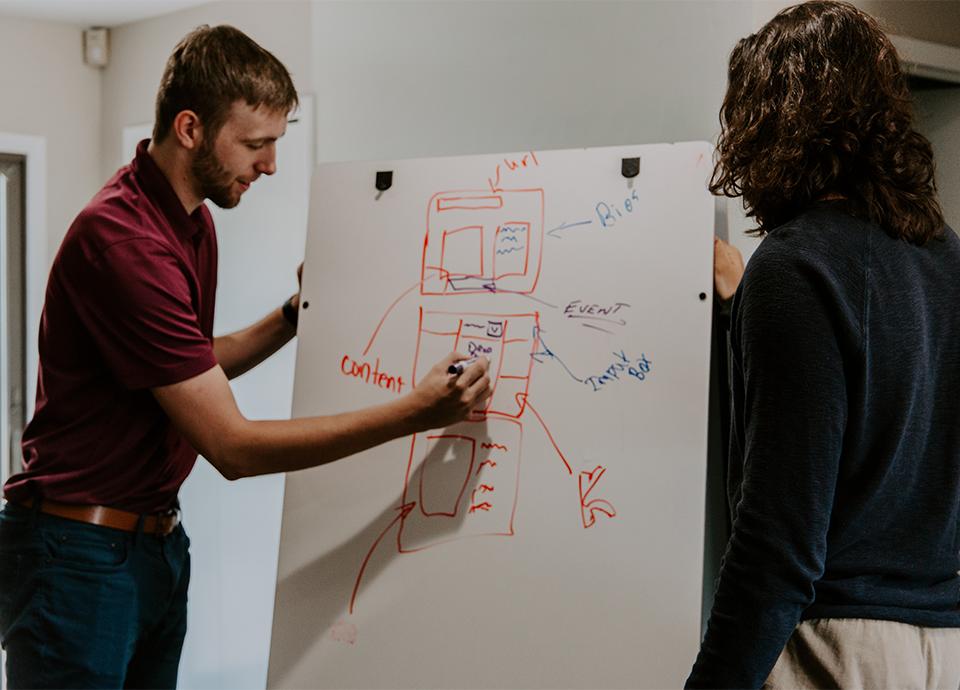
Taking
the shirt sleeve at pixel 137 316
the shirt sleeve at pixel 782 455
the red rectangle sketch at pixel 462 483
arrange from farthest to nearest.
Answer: the red rectangle sketch at pixel 462 483 → the shirt sleeve at pixel 137 316 → the shirt sleeve at pixel 782 455

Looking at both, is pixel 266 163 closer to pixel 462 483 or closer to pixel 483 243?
pixel 483 243

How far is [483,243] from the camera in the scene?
5.35 ft

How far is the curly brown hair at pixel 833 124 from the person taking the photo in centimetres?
104

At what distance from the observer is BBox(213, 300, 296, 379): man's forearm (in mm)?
1853

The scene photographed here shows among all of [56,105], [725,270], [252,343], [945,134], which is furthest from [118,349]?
[56,105]

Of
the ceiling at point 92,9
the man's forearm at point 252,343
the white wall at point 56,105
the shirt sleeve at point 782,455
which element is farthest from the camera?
the white wall at point 56,105

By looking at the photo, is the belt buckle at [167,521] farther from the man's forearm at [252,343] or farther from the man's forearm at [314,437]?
the man's forearm at [252,343]

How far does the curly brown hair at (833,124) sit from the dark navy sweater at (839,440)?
0.11 feet

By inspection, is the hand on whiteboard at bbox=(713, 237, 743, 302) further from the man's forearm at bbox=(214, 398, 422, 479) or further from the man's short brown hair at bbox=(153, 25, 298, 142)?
the man's short brown hair at bbox=(153, 25, 298, 142)

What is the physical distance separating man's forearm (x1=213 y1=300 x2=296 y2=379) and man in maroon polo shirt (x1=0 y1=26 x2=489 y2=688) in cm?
25

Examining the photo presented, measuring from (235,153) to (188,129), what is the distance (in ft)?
0.26

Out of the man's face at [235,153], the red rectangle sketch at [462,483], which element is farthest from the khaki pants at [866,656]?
the man's face at [235,153]

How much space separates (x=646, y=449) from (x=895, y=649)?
0.53m

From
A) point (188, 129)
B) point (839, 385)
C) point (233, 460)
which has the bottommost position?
point (233, 460)
